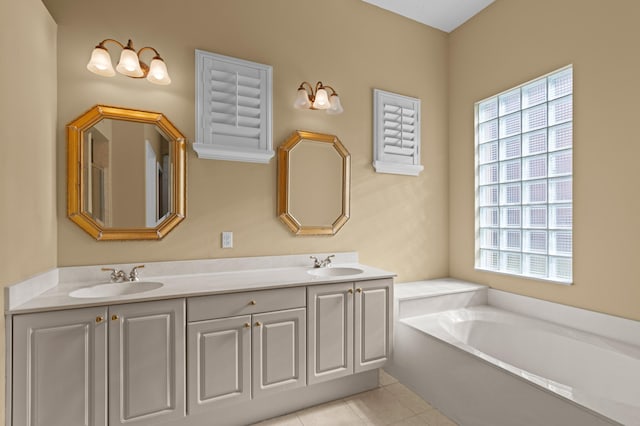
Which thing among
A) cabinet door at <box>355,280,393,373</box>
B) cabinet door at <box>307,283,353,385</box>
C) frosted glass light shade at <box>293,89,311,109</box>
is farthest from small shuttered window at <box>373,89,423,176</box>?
cabinet door at <box>307,283,353,385</box>

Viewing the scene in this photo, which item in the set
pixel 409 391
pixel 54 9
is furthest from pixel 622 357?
pixel 54 9

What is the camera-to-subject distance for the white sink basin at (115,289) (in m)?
1.75

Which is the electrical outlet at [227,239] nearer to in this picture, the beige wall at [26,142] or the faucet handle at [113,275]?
the faucet handle at [113,275]

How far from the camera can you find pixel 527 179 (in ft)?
8.35

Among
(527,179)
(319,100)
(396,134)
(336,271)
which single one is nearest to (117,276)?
(336,271)

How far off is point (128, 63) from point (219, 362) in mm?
1757

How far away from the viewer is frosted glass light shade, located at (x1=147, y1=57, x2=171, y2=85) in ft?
6.26

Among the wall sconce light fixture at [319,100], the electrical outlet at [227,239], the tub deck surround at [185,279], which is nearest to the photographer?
the tub deck surround at [185,279]

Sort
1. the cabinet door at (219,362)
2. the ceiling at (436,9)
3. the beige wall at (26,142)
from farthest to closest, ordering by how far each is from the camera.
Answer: the ceiling at (436,9) → the cabinet door at (219,362) → the beige wall at (26,142)

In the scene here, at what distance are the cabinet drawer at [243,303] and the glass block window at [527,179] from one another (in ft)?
6.22

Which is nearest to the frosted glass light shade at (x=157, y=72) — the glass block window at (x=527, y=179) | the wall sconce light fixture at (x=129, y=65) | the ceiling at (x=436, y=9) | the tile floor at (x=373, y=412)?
the wall sconce light fixture at (x=129, y=65)

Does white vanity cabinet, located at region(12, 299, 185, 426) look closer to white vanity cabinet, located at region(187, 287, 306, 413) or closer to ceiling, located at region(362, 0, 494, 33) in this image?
white vanity cabinet, located at region(187, 287, 306, 413)

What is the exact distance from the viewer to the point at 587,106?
213cm

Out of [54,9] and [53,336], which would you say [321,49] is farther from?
[53,336]
